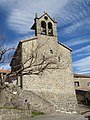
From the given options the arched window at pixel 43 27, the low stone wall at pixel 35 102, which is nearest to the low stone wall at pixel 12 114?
the low stone wall at pixel 35 102

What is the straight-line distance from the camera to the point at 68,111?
25812 millimetres

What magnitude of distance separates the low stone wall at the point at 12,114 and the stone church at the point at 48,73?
22.6ft

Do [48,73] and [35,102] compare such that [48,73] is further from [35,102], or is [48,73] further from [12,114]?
[12,114]

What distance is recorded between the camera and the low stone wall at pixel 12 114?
1443cm

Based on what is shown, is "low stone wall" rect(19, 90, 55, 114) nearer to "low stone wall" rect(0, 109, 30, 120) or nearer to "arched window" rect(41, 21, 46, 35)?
"low stone wall" rect(0, 109, 30, 120)

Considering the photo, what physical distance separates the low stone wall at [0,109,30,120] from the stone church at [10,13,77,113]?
22.6ft

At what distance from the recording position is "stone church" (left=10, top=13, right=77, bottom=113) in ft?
81.3

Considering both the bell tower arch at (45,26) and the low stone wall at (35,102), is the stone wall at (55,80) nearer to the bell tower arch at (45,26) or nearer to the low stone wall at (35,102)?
the bell tower arch at (45,26)

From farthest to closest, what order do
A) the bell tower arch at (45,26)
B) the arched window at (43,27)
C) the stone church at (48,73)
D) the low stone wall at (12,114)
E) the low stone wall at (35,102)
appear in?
the arched window at (43,27) < the bell tower arch at (45,26) < the stone church at (48,73) < the low stone wall at (35,102) < the low stone wall at (12,114)

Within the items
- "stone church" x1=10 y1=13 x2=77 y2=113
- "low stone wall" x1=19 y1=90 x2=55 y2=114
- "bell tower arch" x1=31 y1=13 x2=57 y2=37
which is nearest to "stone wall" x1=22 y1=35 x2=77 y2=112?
"stone church" x1=10 y1=13 x2=77 y2=113

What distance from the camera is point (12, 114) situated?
15180 millimetres

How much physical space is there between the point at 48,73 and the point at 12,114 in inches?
490

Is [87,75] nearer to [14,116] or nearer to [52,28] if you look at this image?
[52,28]

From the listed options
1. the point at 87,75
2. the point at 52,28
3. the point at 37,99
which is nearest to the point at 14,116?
the point at 37,99
